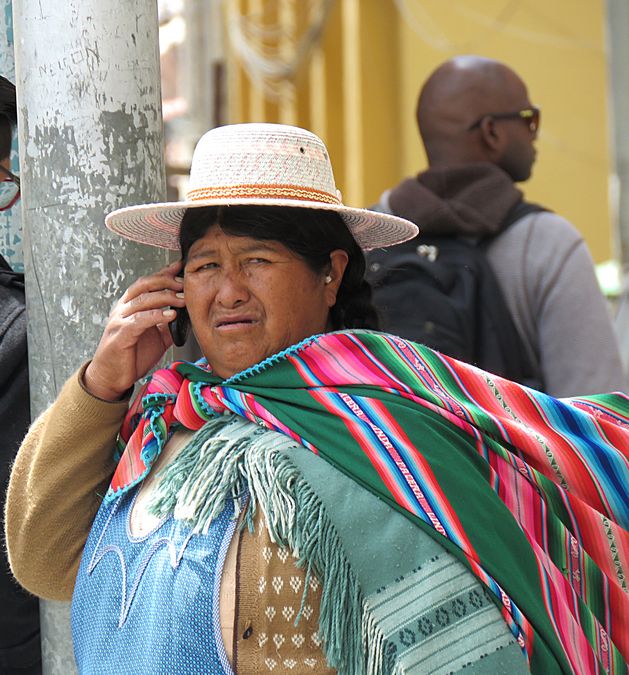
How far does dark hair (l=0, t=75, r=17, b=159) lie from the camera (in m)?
2.81

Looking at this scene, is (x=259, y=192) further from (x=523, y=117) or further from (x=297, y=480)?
(x=523, y=117)

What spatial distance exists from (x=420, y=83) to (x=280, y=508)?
893cm

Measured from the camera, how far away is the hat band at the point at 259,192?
2260 millimetres

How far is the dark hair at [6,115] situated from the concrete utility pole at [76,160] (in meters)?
0.25

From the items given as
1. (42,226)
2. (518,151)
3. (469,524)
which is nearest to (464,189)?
(518,151)

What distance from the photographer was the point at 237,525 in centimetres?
212

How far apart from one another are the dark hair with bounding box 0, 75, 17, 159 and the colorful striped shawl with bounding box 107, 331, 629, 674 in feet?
2.69

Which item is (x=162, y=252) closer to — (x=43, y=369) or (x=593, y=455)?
(x=43, y=369)

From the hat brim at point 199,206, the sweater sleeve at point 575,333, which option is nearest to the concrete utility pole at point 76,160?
the hat brim at point 199,206

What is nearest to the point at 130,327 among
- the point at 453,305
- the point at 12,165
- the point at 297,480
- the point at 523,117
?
the point at 297,480

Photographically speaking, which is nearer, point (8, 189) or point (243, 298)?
point (243, 298)

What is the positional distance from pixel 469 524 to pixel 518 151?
1827 millimetres

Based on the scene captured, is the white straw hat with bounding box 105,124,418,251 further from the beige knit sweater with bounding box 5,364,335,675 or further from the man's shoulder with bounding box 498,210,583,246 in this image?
the man's shoulder with bounding box 498,210,583,246

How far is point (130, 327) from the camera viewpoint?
236cm
